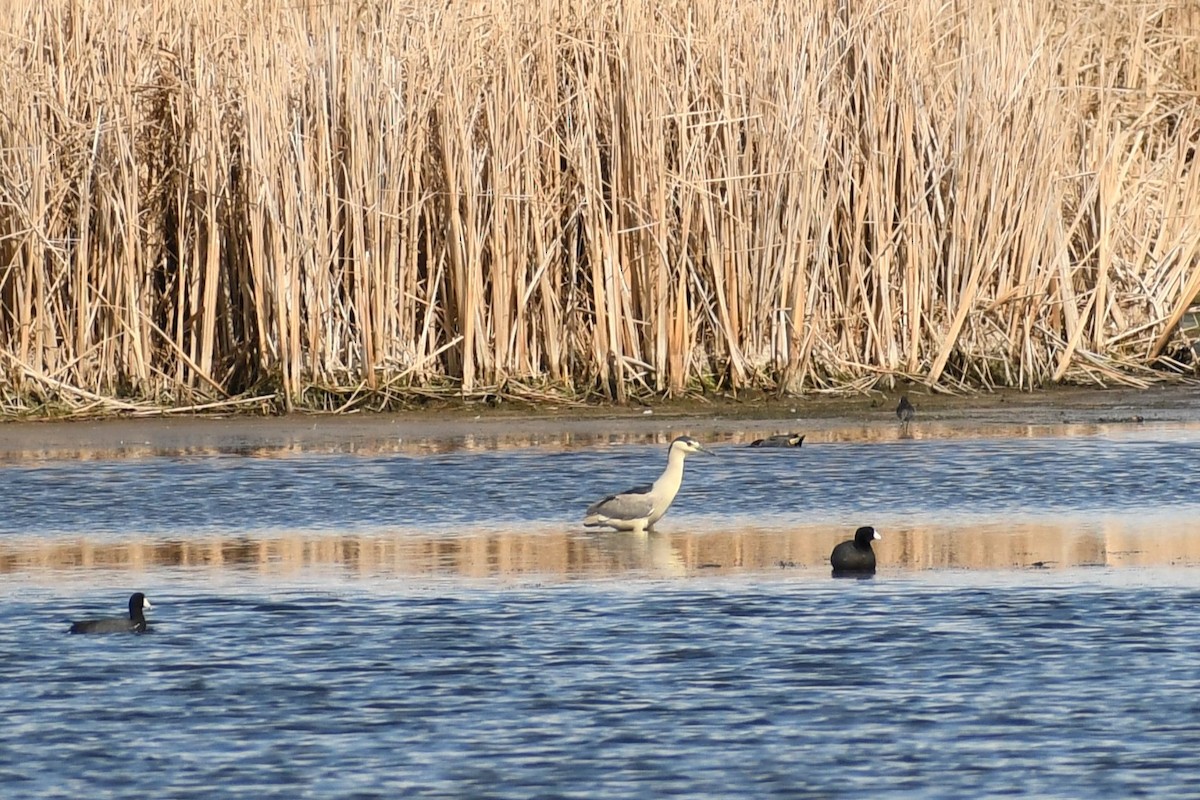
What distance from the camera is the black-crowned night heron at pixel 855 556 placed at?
9562 mm

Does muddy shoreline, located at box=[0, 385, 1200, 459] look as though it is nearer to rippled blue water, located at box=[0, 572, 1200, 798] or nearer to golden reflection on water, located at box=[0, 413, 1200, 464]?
golden reflection on water, located at box=[0, 413, 1200, 464]

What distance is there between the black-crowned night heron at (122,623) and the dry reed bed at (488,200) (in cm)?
625

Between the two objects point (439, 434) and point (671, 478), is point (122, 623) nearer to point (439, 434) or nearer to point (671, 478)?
point (671, 478)

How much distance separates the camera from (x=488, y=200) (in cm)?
1505

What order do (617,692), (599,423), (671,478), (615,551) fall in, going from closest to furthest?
1. (617,692)
2. (615,551)
3. (671,478)
4. (599,423)

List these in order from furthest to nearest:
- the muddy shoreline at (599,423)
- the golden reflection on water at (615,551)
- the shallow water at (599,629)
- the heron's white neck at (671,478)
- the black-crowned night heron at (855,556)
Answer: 1. the muddy shoreline at (599,423)
2. the heron's white neck at (671,478)
3. the golden reflection on water at (615,551)
4. the black-crowned night heron at (855,556)
5. the shallow water at (599,629)

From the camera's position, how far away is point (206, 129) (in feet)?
49.0

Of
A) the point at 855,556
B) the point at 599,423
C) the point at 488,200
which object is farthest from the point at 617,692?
the point at 488,200

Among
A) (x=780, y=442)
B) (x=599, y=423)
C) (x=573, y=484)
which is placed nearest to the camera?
(x=573, y=484)

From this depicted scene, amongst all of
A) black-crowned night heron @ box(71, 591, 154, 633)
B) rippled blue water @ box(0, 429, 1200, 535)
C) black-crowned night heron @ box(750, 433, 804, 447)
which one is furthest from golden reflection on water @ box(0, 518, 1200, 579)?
black-crowned night heron @ box(750, 433, 804, 447)

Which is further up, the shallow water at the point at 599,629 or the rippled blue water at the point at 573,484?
the rippled blue water at the point at 573,484

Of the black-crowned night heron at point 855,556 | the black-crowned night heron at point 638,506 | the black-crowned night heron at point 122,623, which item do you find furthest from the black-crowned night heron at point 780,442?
the black-crowned night heron at point 122,623

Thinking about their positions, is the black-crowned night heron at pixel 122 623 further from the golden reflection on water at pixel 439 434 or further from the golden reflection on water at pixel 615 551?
the golden reflection on water at pixel 439 434

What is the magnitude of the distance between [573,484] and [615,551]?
1909 mm
